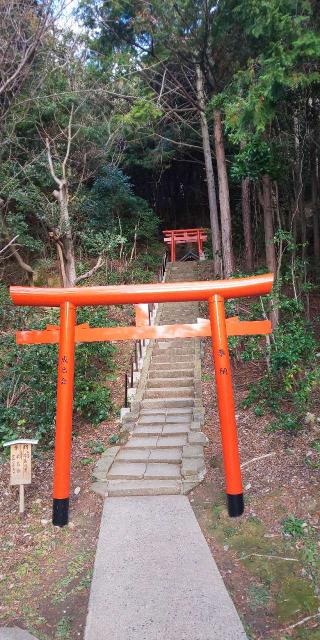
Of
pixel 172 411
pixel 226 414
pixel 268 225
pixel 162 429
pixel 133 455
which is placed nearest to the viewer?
pixel 226 414

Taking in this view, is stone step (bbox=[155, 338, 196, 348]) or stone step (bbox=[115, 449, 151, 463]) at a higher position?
stone step (bbox=[155, 338, 196, 348])

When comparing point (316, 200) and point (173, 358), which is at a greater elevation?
point (316, 200)

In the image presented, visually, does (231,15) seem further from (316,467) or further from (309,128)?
(316,467)

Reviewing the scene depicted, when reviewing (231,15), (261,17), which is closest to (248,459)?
(261,17)

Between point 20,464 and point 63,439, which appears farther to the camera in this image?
point 20,464

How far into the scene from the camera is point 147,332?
478cm

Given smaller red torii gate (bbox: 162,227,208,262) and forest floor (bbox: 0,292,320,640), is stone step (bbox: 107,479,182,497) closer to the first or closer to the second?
forest floor (bbox: 0,292,320,640)

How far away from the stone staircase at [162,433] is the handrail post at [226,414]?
81 centimetres

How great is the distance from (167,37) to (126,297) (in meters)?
6.87

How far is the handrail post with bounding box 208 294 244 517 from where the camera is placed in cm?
441

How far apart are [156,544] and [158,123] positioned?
1148 cm

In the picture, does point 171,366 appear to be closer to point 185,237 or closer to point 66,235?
point 66,235

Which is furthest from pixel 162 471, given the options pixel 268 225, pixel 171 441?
pixel 268 225

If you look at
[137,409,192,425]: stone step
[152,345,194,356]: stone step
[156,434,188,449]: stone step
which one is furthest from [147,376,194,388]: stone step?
[156,434,188,449]: stone step
